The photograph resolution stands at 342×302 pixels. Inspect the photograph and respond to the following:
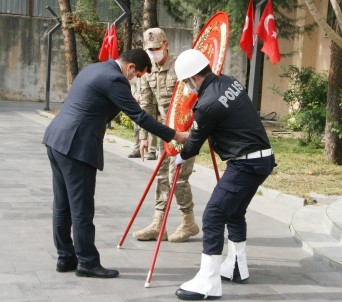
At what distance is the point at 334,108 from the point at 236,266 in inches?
337

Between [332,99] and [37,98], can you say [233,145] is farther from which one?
[37,98]

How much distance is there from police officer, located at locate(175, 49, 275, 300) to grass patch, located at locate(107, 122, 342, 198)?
459 centimetres

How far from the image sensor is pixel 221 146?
5.54 m

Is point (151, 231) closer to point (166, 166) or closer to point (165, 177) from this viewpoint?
point (165, 177)

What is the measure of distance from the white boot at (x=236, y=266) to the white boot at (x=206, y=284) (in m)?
0.47

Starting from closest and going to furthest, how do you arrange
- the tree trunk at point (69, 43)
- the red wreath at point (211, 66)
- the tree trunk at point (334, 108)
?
1. the red wreath at point (211, 66)
2. the tree trunk at point (334, 108)
3. the tree trunk at point (69, 43)

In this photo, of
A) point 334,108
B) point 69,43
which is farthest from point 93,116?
point 69,43

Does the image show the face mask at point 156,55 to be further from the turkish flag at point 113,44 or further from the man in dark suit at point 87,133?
the turkish flag at point 113,44

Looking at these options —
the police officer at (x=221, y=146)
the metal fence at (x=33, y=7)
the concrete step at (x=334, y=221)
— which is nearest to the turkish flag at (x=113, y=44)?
the concrete step at (x=334, y=221)

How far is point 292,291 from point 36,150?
9.22 m

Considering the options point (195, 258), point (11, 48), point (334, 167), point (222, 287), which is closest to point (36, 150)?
point (334, 167)

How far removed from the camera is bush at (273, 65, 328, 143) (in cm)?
1503

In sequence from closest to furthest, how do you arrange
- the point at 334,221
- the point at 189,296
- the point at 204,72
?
1. the point at 189,296
2. the point at 204,72
3. the point at 334,221

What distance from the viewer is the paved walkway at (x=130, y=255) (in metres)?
5.52
